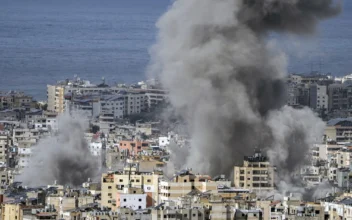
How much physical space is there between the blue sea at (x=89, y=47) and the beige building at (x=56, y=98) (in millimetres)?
4365

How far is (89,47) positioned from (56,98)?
35530mm

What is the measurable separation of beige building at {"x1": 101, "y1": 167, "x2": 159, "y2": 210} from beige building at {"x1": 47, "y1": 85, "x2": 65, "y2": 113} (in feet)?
77.2

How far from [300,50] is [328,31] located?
170ft

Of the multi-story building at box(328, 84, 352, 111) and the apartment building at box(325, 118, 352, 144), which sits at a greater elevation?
the multi-story building at box(328, 84, 352, 111)

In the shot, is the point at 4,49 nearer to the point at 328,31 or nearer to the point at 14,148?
the point at 328,31

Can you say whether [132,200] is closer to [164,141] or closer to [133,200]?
[133,200]

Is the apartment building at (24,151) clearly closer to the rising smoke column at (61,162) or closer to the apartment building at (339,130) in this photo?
the rising smoke column at (61,162)

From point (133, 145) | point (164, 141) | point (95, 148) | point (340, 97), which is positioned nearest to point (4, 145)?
point (95, 148)

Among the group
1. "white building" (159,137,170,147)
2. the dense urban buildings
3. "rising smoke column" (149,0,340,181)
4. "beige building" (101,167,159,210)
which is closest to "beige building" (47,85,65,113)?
the dense urban buildings

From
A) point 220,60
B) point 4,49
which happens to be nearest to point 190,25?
point 220,60

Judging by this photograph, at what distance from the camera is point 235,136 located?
157ft

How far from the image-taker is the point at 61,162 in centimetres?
5025

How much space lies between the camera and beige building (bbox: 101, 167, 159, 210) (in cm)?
4253

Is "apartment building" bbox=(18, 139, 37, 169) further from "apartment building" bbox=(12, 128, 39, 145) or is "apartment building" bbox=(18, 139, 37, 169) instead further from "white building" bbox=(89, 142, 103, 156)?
"white building" bbox=(89, 142, 103, 156)
